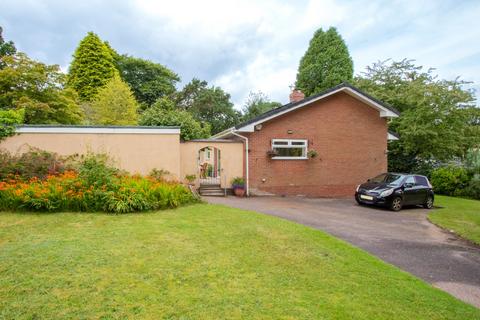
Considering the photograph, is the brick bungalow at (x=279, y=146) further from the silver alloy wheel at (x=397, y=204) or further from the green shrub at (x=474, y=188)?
the green shrub at (x=474, y=188)

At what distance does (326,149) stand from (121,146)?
10.2 meters

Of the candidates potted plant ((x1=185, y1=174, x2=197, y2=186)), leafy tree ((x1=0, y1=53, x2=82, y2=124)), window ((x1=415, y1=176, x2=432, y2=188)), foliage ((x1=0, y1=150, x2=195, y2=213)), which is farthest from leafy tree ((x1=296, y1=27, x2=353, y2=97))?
foliage ((x1=0, y1=150, x2=195, y2=213))

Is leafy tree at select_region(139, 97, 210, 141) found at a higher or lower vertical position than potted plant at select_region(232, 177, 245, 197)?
higher

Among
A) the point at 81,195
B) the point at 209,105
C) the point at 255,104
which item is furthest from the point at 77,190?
the point at 255,104

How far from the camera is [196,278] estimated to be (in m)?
3.92

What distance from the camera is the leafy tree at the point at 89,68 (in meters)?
35.3

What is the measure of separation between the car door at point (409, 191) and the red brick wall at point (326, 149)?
135 inches

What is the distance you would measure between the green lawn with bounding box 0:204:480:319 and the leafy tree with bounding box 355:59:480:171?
15.6 metres

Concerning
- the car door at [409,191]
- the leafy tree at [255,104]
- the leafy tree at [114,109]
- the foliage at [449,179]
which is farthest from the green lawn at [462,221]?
the leafy tree at [255,104]

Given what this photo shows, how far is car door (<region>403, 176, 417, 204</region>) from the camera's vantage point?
1220cm

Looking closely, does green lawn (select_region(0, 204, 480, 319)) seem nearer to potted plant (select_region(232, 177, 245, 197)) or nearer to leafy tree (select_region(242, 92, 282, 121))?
potted plant (select_region(232, 177, 245, 197))

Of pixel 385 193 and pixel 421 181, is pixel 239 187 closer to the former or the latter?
pixel 385 193

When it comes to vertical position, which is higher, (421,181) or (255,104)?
(255,104)

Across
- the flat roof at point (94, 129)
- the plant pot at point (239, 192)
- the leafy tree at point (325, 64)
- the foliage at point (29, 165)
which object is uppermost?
the leafy tree at point (325, 64)
